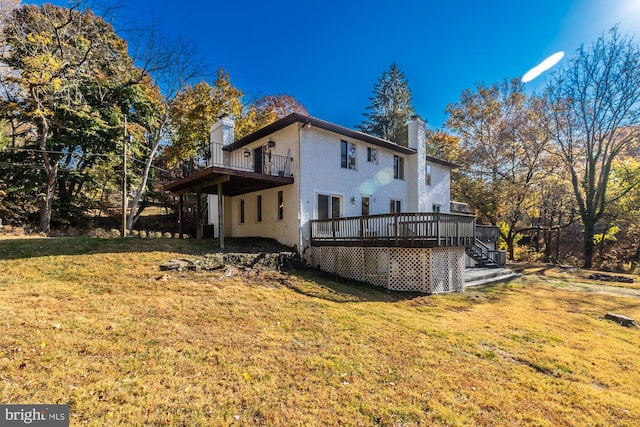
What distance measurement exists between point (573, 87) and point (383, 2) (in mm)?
15725

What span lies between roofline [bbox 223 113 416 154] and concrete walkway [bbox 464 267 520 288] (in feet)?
23.8

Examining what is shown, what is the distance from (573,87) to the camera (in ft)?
65.5

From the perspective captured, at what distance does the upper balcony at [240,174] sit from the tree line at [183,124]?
1732 mm

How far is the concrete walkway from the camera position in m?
12.5

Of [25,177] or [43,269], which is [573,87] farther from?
[25,177]

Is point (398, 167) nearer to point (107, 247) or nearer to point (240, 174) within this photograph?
point (240, 174)

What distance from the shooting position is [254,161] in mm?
15023

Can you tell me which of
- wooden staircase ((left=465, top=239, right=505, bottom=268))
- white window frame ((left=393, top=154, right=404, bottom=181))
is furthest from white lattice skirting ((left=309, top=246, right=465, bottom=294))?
white window frame ((left=393, top=154, right=404, bottom=181))

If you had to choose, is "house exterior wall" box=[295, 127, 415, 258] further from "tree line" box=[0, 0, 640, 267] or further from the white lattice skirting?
"tree line" box=[0, 0, 640, 267]

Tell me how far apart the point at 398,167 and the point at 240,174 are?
30.5 ft

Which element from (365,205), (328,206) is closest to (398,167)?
(365,205)

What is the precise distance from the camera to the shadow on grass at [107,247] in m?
9.52

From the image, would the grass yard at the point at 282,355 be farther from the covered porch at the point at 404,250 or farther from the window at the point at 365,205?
the window at the point at 365,205

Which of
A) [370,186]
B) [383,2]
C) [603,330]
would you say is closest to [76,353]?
[603,330]
